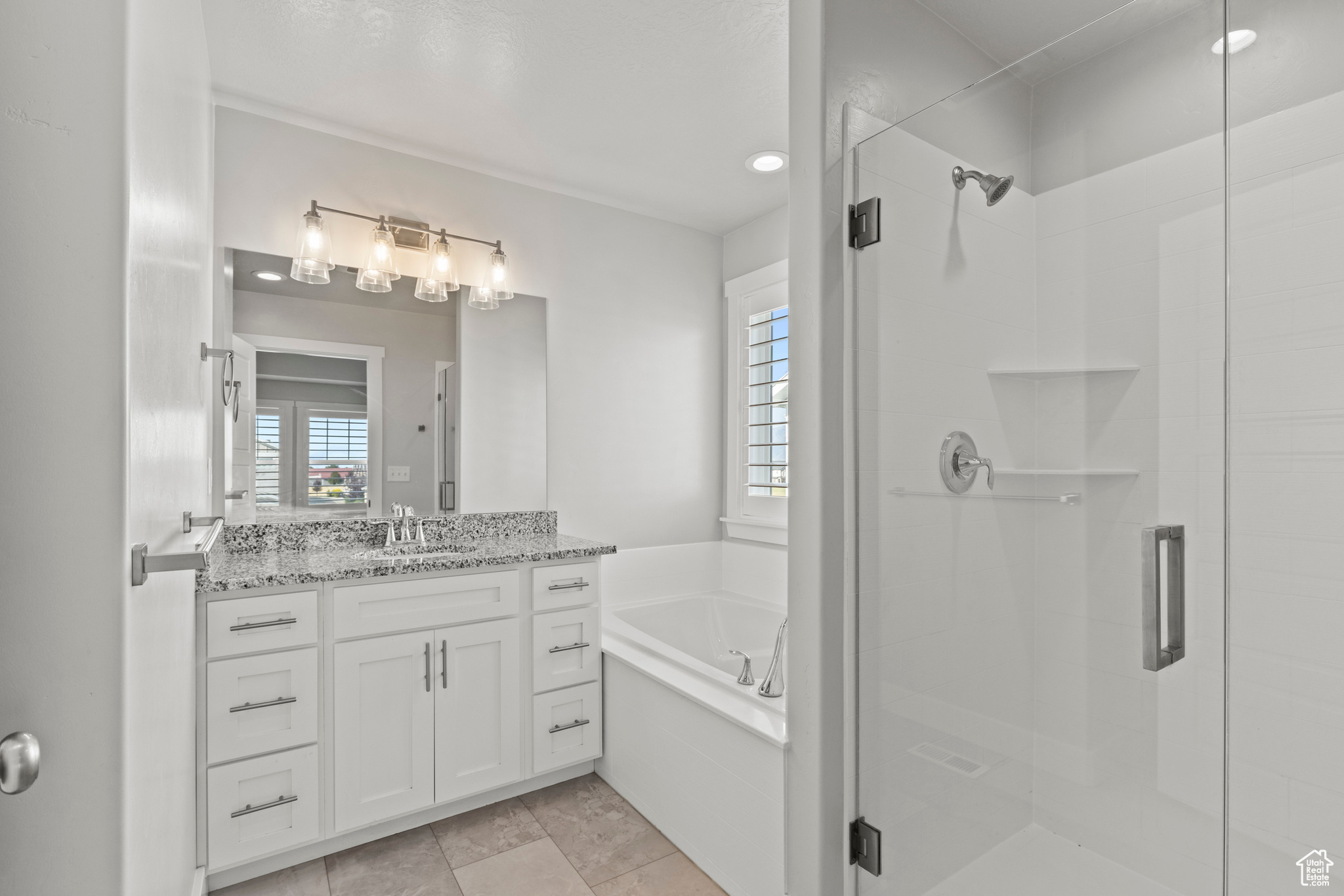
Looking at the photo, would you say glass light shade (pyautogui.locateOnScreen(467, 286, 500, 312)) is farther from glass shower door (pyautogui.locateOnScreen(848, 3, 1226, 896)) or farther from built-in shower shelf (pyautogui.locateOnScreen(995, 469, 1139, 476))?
built-in shower shelf (pyautogui.locateOnScreen(995, 469, 1139, 476))

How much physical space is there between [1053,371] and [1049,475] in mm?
219

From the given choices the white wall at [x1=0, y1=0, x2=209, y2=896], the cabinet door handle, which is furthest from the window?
the white wall at [x1=0, y1=0, x2=209, y2=896]

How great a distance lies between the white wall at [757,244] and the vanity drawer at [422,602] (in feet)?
6.55

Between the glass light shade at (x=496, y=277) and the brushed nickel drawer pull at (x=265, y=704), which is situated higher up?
the glass light shade at (x=496, y=277)

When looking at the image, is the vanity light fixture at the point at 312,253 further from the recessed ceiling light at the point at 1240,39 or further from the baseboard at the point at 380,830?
the recessed ceiling light at the point at 1240,39

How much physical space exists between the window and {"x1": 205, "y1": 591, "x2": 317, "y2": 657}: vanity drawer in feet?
6.53

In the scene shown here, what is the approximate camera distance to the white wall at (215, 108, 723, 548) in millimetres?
2361

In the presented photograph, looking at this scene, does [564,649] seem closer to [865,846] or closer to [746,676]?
[746,676]

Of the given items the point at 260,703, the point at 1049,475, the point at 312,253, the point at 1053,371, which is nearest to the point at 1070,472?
the point at 1049,475

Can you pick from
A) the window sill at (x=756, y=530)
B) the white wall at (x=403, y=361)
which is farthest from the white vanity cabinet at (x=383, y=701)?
the window sill at (x=756, y=530)

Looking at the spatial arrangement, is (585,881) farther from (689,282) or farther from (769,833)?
(689,282)

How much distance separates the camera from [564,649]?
236cm

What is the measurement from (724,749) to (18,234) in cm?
179

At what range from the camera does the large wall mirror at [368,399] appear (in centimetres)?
230
